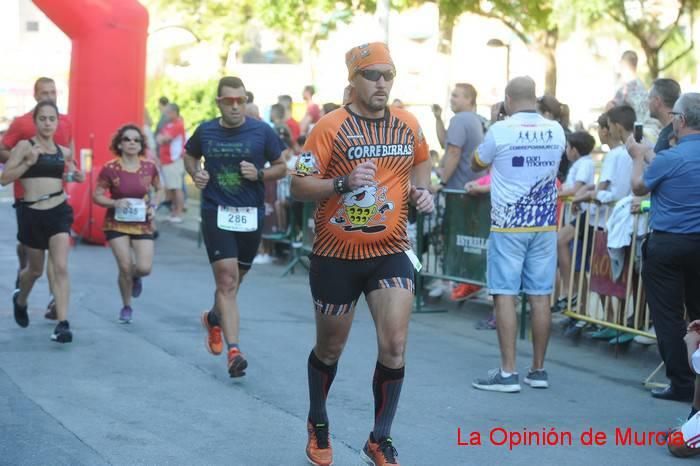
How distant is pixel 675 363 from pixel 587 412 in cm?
70

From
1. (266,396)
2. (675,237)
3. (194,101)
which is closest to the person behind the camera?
(675,237)

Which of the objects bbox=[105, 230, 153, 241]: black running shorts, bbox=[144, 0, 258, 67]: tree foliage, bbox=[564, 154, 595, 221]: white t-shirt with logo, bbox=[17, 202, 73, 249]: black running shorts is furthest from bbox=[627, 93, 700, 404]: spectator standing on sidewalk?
bbox=[144, 0, 258, 67]: tree foliage

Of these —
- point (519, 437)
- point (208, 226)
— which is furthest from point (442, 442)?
point (208, 226)

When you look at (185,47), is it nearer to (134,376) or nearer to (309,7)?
(309,7)

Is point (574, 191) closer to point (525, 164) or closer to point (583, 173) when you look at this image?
point (583, 173)

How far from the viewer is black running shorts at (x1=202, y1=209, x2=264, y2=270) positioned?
28.3 feet

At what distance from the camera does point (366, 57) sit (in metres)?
6.08

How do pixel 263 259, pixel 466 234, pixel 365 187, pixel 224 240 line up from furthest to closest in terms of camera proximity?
pixel 263 259
pixel 466 234
pixel 224 240
pixel 365 187

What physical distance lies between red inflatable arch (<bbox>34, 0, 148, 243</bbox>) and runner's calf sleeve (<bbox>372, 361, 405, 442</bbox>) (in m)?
12.2

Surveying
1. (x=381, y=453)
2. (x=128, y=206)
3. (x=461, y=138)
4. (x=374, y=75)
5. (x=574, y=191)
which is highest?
(x=374, y=75)

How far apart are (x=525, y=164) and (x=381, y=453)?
3.06 m

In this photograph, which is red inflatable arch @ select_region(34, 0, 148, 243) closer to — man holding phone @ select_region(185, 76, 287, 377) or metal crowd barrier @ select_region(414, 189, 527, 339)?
metal crowd barrier @ select_region(414, 189, 527, 339)

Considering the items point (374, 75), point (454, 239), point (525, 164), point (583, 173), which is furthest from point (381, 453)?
point (454, 239)

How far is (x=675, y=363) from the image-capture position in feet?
26.5
